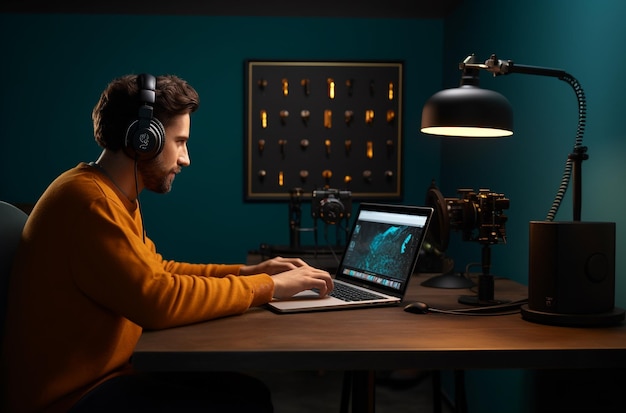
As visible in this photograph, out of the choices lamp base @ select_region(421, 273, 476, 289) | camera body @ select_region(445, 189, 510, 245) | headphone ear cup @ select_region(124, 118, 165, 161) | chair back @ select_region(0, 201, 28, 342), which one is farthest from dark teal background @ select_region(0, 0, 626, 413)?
chair back @ select_region(0, 201, 28, 342)

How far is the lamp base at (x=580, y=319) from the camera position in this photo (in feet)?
4.42

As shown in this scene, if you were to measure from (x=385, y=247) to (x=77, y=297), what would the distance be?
84 centimetres

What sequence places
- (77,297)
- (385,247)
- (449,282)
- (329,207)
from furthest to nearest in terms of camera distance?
1. (329,207)
2. (449,282)
3. (385,247)
4. (77,297)

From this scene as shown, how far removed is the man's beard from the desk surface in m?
0.38

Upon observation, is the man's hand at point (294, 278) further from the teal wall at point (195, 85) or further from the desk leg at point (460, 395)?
the teal wall at point (195, 85)

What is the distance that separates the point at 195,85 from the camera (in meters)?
3.85

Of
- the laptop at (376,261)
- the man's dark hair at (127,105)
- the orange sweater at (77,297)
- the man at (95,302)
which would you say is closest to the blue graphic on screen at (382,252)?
the laptop at (376,261)

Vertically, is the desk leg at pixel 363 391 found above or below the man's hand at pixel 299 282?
below

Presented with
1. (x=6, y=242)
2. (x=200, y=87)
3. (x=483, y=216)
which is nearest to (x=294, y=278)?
(x=483, y=216)

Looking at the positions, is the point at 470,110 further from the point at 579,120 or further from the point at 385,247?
the point at 385,247

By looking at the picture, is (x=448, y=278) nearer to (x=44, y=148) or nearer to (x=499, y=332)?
(x=499, y=332)

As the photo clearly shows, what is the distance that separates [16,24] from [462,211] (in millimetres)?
3202

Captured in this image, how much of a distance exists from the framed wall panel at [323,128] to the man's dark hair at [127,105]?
2.38 metres

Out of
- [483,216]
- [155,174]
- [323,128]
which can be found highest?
[323,128]
